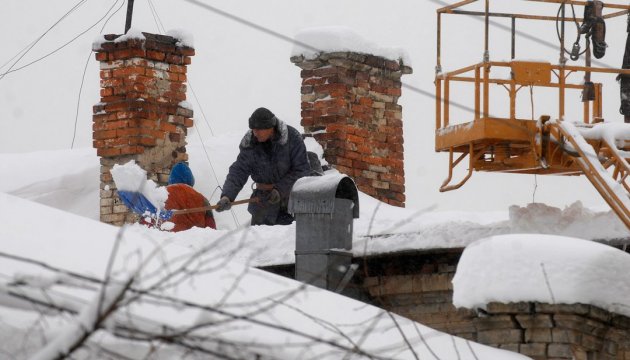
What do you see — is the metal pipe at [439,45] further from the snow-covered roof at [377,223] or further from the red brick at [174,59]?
the red brick at [174,59]

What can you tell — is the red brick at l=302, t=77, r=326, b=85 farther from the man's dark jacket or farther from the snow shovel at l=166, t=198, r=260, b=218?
the snow shovel at l=166, t=198, r=260, b=218

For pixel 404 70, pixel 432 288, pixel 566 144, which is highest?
pixel 404 70

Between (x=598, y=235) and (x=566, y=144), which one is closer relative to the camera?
(x=598, y=235)

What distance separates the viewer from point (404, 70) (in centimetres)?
1534

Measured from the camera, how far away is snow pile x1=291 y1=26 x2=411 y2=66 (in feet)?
48.4

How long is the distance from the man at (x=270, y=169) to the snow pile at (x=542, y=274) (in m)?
4.39

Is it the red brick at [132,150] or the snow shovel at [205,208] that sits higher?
the red brick at [132,150]

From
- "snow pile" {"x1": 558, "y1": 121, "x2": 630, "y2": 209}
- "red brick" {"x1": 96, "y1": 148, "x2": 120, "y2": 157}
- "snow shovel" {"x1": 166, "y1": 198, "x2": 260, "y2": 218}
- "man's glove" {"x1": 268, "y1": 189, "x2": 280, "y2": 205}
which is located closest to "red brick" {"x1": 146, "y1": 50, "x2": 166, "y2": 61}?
"red brick" {"x1": 96, "y1": 148, "x2": 120, "y2": 157}

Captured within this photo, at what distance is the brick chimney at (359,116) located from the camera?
577 inches

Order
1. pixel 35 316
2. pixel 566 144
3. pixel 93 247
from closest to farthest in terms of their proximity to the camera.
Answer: pixel 35 316 < pixel 93 247 < pixel 566 144

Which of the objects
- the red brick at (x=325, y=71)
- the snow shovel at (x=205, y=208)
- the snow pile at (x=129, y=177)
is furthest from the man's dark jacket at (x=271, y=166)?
the red brick at (x=325, y=71)

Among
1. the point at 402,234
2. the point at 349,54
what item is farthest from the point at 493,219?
the point at 349,54

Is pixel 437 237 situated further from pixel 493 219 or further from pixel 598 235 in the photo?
pixel 493 219

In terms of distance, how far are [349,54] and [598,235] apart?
5434mm
